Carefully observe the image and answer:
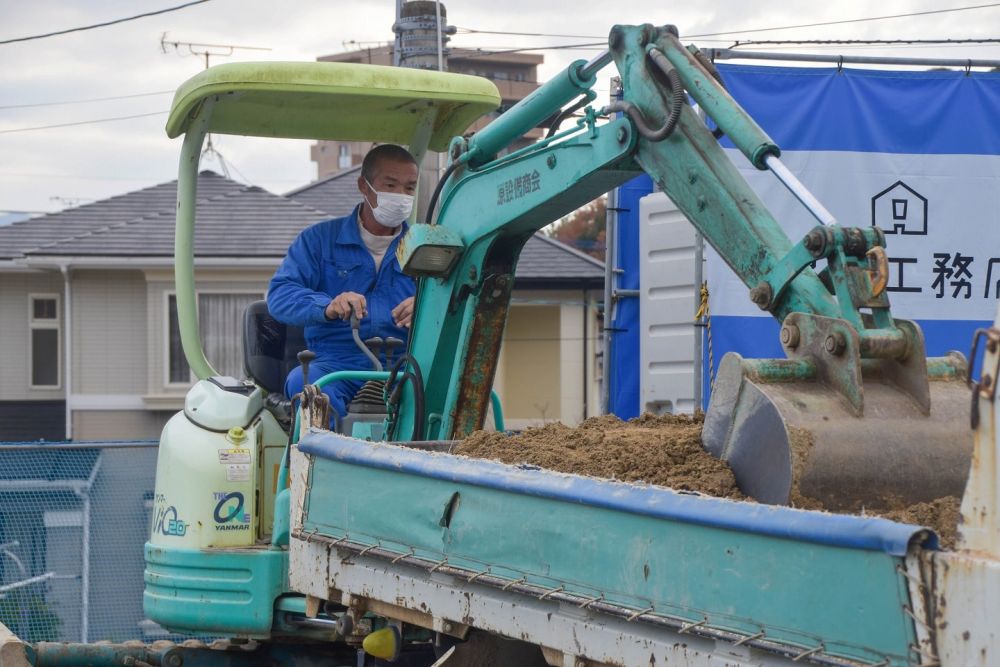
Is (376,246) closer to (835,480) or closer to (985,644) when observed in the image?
(835,480)

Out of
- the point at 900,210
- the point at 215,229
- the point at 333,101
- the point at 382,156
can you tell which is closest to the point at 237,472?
the point at 382,156

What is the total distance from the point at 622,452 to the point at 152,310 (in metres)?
18.4

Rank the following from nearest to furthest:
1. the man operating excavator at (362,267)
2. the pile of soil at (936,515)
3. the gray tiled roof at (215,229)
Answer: the pile of soil at (936,515)
the man operating excavator at (362,267)
the gray tiled roof at (215,229)

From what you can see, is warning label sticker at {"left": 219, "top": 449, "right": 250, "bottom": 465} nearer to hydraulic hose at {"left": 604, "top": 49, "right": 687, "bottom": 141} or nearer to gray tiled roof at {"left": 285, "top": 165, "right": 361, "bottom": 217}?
hydraulic hose at {"left": 604, "top": 49, "right": 687, "bottom": 141}

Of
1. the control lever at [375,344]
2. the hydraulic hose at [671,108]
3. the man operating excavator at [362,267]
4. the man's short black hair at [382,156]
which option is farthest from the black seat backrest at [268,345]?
the hydraulic hose at [671,108]

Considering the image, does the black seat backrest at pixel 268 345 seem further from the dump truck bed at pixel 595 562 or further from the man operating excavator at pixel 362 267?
the dump truck bed at pixel 595 562

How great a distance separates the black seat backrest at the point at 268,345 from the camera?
625 cm

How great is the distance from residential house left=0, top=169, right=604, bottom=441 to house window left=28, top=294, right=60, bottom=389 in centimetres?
2

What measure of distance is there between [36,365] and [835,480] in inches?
880

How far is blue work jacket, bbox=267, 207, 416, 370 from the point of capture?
6.01 meters

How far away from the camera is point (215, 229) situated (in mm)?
21609

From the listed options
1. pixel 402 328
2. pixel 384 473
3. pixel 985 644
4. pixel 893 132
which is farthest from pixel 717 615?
pixel 893 132

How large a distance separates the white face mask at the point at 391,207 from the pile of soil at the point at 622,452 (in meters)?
1.68

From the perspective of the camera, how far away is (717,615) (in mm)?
2885
